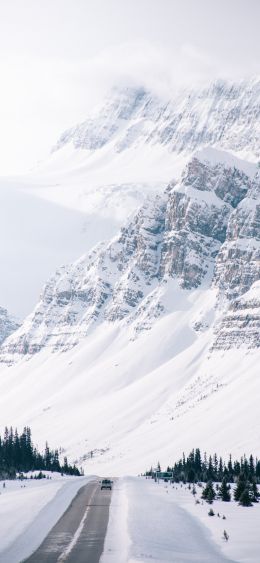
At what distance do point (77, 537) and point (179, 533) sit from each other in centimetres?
617

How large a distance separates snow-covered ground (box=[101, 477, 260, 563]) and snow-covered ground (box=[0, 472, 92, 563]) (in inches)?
137

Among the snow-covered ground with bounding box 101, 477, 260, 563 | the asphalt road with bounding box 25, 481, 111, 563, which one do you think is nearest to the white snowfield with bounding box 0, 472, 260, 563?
the snow-covered ground with bounding box 101, 477, 260, 563

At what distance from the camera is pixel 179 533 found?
178ft

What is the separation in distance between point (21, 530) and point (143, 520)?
385 inches

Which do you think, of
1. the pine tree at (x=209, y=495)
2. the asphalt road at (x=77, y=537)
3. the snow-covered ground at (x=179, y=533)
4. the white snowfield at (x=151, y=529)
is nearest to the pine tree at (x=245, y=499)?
the snow-covered ground at (x=179, y=533)

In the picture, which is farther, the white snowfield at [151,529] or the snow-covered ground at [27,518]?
the snow-covered ground at [27,518]

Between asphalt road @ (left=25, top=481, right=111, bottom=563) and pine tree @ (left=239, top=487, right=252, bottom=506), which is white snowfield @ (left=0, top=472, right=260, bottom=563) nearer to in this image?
asphalt road @ (left=25, top=481, right=111, bottom=563)

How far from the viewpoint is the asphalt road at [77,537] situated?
1692 inches

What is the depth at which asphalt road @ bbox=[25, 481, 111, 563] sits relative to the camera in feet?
141

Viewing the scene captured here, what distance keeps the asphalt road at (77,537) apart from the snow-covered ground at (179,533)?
1.91 ft

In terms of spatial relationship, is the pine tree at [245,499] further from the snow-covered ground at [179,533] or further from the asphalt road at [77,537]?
the asphalt road at [77,537]

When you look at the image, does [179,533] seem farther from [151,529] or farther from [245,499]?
[245,499]

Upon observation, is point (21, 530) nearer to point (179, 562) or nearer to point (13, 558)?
point (13, 558)

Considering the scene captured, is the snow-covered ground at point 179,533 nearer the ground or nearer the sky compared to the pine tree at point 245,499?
nearer the ground
